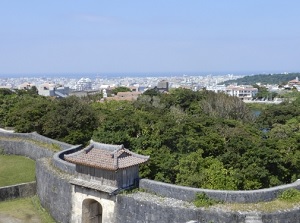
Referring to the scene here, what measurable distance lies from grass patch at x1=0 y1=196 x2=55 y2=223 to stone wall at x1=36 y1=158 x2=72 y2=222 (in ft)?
0.91

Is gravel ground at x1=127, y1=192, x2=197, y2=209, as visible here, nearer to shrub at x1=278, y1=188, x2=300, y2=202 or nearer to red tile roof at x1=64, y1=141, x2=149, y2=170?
red tile roof at x1=64, y1=141, x2=149, y2=170

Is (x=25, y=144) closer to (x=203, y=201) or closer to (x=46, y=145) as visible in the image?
(x=46, y=145)

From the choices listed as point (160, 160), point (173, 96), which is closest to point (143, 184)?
point (160, 160)

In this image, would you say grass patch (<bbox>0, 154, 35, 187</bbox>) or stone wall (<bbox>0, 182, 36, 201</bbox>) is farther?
grass patch (<bbox>0, 154, 35, 187</bbox>)

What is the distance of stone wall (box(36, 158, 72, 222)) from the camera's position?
16.3 m

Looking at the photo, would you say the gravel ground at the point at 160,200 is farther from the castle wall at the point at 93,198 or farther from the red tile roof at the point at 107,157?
the red tile roof at the point at 107,157

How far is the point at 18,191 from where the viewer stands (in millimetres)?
18812

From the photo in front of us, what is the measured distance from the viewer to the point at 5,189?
1822cm

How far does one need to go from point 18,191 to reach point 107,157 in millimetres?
6457

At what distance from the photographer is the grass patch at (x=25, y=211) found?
16.6 meters

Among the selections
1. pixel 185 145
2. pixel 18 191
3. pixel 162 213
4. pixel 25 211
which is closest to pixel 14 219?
pixel 25 211

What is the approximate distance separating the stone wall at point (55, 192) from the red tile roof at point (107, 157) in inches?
62.6

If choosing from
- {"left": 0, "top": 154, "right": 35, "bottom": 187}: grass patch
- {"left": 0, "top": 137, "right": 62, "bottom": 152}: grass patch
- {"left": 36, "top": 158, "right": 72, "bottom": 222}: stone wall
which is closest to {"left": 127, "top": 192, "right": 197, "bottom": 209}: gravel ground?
{"left": 36, "top": 158, "right": 72, "bottom": 222}: stone wall

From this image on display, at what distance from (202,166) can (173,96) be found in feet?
127
